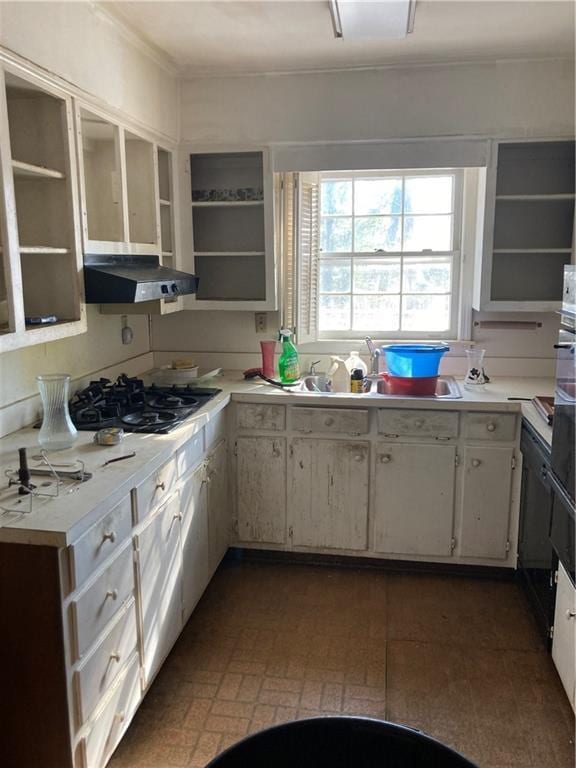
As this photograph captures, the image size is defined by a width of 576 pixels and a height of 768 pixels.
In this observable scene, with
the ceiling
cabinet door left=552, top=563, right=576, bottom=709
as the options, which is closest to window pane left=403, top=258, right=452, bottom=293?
the ceiling

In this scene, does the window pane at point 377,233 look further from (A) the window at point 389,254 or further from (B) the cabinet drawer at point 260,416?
(B) the cabinet drawer at point 260,416

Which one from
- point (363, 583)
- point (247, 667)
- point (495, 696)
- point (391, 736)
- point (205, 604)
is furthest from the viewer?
point (363, 583)

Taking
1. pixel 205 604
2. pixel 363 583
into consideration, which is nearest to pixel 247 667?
pixel 205 604

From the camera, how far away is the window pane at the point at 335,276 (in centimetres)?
362

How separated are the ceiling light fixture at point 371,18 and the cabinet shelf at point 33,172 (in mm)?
1224

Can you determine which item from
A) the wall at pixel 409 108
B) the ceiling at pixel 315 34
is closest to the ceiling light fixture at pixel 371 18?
the ceiling at pixel 315 34

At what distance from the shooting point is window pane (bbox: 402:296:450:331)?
3.59 metres

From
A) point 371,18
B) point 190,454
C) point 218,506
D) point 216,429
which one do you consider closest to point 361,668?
point 218,506

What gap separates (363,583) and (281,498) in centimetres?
58

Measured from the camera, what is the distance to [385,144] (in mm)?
3258

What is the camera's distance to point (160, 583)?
2.26m

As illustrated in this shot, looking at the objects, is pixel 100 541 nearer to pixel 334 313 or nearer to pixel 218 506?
pixel 218 506

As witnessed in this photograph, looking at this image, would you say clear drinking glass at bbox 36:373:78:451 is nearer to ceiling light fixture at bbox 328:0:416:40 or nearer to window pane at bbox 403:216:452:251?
ceiling light fixture at bbox 328:0:416:40

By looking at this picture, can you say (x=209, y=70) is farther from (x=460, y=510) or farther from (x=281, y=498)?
(x=460, y=510)
